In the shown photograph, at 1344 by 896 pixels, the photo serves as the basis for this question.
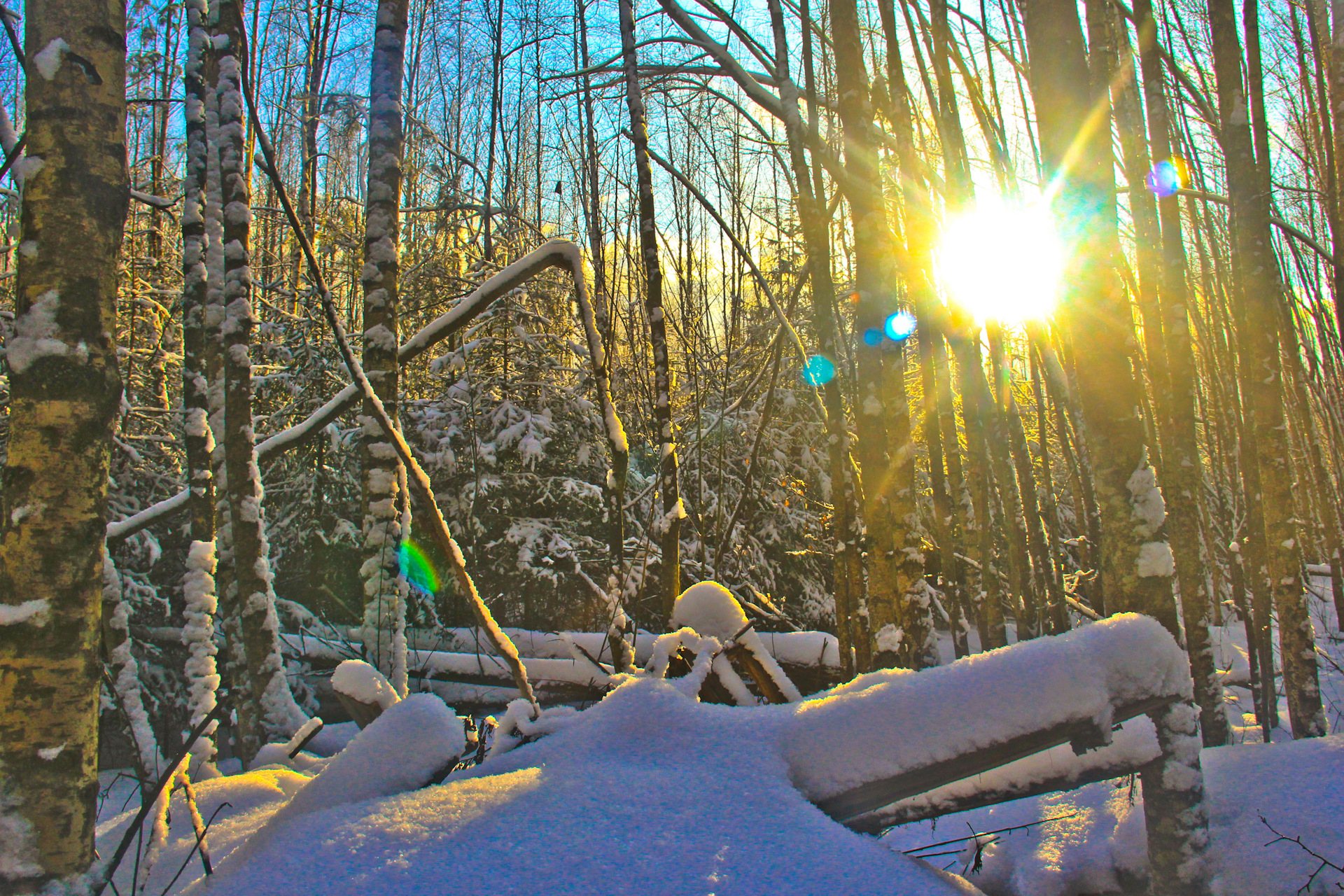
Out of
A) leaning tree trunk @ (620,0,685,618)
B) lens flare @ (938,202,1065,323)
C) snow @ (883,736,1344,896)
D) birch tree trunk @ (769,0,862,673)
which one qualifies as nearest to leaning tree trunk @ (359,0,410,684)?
leaning tree trunk @ (620,0,685,618)

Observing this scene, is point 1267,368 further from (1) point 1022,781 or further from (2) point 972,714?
(2) point 972,714

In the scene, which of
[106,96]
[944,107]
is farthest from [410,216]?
[106,96]

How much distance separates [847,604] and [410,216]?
11166mm

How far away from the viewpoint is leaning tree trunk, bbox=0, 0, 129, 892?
50.0 inches

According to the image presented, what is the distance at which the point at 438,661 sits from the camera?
→ 7.22m

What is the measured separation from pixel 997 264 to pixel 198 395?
7.19 meters

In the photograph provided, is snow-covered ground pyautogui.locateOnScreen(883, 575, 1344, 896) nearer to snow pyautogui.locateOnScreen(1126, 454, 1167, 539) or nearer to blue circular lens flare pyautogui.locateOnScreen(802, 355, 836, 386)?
snow pyautogui.locateOnScreen(1126, 454, 1167, 539)

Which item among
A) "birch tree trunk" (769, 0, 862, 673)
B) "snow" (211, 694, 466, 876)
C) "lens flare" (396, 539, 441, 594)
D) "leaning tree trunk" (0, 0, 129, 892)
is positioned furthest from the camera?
"lens flare" (396, 539, 441, 594)

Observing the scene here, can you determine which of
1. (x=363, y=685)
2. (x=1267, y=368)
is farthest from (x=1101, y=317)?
(x=1267, y=368)

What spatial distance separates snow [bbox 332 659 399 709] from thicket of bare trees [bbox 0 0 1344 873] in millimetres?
634

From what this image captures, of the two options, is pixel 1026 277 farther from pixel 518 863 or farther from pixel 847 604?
pixel 518 863

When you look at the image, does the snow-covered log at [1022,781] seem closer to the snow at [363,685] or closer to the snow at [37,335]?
the snow at [363,685]

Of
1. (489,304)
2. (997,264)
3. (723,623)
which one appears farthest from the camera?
(997,264)

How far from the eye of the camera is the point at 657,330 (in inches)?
220
